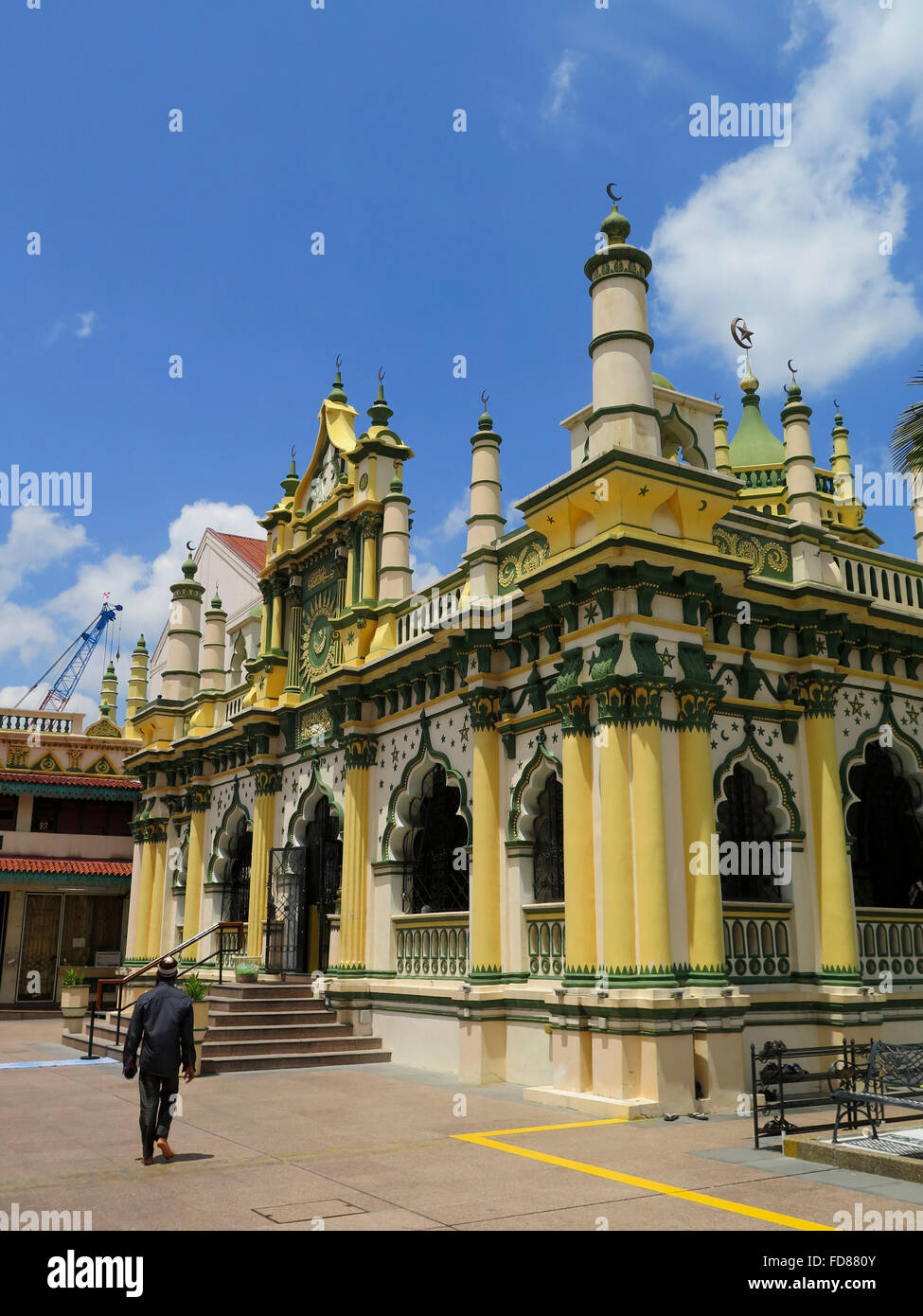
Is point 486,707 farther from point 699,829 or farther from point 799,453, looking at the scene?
point 799,453

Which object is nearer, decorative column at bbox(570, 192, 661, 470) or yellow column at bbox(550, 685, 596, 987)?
yellow column at bbox(550, 685, 596, 987)

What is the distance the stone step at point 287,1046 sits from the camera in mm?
16688

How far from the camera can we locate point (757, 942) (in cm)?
1427

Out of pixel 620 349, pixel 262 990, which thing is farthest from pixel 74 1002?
pixel 620 349

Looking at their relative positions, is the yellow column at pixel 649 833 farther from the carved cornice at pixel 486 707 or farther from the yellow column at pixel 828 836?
the carved cornice at pixel 486 707

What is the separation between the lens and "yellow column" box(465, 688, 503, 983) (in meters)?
15.5

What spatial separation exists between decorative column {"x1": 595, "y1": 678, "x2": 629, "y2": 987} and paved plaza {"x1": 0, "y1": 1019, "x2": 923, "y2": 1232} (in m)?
1.79

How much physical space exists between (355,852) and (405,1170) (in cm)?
1055

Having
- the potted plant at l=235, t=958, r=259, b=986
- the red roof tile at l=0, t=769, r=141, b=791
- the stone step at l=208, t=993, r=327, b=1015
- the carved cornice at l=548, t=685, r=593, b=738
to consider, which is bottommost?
the stone step at l=208, t=993, r=327, b=1015

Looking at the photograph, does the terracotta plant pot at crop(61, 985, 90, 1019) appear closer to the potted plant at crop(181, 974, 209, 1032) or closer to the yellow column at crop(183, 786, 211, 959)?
the yellow column at crop(183, 786, 211, 959)

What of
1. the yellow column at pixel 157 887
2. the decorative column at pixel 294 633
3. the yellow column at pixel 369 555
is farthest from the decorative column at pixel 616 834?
the yellow column at pixel 157 887

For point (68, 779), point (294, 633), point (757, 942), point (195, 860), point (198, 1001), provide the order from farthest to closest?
point (68, 779) → point (195, 860) → point (294, 633) → point (198, 1001) → point (757, 942)

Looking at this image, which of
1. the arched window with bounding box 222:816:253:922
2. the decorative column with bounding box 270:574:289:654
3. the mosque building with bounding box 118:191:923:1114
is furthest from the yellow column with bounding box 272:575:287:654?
the arched window with bounding box 222:816:253:922

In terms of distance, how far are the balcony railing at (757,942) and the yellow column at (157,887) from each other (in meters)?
18.0
